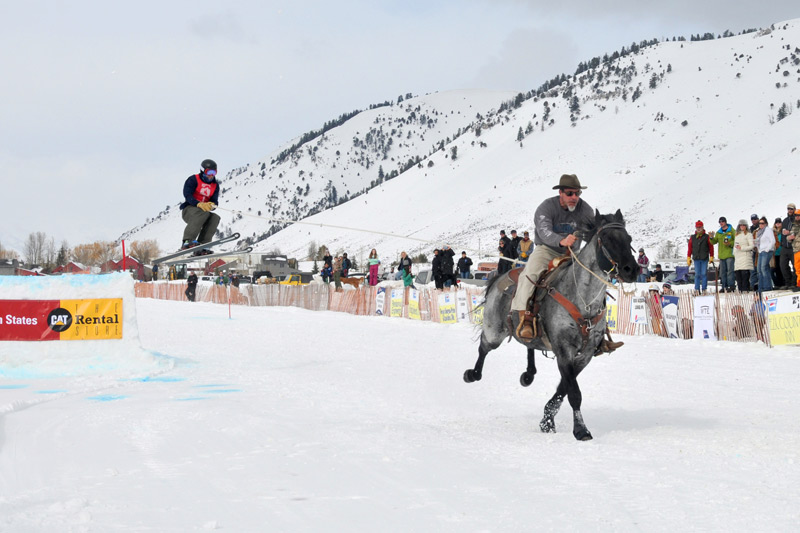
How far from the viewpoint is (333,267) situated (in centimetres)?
3111

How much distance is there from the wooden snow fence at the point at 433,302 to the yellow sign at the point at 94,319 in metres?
8.96

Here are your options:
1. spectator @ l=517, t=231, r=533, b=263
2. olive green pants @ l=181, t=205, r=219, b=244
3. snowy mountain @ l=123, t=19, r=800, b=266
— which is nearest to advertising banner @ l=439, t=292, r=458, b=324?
spectator @ l=517, t=231, r=533, b=263

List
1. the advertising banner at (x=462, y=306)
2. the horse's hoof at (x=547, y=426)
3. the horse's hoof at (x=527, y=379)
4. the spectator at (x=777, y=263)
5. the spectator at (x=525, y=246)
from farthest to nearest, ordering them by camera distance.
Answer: the advertising banner at (x=462, y=306) → the spectator at (x=525, y=246) → the spectator at (x=777, y=263) → the horse's hoof at (x=527, y=379) → the horse's hoof at (x=547, y=426)

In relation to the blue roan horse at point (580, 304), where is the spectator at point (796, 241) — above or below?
above

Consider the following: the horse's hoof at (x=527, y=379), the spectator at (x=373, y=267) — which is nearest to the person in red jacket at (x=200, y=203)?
the horse's hoof at (x=527, y=379)

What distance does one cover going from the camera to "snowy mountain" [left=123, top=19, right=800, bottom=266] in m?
113

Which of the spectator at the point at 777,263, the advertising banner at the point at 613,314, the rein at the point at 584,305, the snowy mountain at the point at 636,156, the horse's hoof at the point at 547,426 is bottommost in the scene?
the horse's hoof at the point at 547,426


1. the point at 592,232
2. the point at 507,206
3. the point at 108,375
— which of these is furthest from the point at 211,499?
the point at 507,206

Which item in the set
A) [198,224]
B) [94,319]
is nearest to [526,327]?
[198,224]

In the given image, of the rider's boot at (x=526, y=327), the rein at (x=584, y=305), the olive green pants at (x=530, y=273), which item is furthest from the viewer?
the olive green pants at (x=530, y=273)

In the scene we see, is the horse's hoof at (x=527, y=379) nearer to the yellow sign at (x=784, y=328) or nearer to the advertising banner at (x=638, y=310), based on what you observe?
the yellow sign at (x=784, y=328)

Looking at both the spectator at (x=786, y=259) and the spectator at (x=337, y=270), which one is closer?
the spectator at (x=786, y=259)

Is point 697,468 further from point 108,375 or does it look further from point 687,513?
→ point 108,375

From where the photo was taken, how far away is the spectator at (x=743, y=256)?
17.7m
